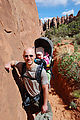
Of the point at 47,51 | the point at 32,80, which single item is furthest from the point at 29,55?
the point at 47,51

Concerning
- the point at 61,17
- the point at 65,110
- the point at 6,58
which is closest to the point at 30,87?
the point at 6,58

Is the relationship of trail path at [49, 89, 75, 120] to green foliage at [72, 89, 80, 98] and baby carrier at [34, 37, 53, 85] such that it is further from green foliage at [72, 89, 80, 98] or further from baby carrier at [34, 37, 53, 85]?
baby carrier at [34, 37, 53, 85]

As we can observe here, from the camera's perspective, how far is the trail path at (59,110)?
2918 millimetres

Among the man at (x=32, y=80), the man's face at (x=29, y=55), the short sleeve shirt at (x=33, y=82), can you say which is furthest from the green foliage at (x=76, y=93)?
the man's face at (x=29, y=55)

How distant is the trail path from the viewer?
2.92m

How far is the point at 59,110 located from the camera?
3.20 meters

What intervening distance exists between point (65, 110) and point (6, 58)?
2.95 metres

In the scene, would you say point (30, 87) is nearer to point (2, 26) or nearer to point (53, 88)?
point (2, 26)

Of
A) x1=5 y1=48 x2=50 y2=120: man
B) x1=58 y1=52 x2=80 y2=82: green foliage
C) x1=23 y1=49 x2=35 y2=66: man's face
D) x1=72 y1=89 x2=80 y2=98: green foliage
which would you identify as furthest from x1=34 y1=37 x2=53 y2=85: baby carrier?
x1=58 y1=52 x2=80 y2=82: green foliage

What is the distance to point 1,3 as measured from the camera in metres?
1.54

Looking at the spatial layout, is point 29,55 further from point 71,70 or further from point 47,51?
point 71,70

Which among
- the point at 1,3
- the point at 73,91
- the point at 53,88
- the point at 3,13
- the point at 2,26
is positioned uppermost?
the point at 1,3

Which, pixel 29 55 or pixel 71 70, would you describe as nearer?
pixel 29 55

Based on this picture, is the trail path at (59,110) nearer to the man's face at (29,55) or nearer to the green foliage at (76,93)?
the green foliage at (76,93)
